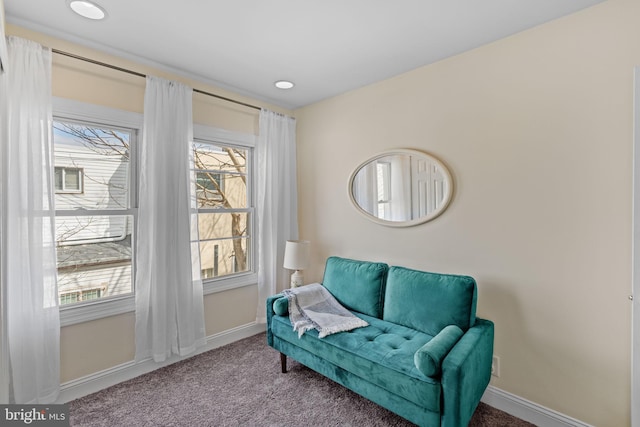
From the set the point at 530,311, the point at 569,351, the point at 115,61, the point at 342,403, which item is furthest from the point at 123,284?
the point at 569,351

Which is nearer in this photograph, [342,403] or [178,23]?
[178,23]

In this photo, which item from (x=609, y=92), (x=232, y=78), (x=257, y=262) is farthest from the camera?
(x=257, y=262)

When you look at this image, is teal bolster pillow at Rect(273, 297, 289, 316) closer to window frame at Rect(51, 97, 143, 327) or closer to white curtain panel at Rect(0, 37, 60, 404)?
window frame at Rect(51, 97, 143, 327)

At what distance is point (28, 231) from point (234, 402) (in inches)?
68.5

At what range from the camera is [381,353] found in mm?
1847

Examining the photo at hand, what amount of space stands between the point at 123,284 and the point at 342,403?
1.93 metres

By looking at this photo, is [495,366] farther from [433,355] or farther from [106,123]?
[106,123]

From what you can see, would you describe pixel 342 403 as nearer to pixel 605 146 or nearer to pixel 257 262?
pixel 257 262

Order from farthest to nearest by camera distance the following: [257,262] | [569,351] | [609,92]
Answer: [257,262]
[569,351]
[609,92]

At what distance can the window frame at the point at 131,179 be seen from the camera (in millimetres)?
2113

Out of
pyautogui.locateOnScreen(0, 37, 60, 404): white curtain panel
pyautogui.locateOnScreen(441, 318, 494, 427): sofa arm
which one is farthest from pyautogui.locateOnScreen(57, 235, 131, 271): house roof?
pyautogui.locateOnScreen(441, 318, 494, 427): sofa arm

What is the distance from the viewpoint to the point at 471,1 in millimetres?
1725

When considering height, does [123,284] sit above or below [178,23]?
below

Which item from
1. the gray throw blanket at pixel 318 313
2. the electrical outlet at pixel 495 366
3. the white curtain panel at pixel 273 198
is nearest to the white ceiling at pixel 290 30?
the white curtain panel at pixel 273 198
